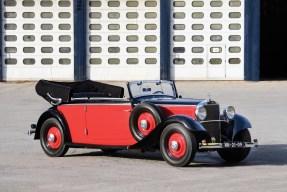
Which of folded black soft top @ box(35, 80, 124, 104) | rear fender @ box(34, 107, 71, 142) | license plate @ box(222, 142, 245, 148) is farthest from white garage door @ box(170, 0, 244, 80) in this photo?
license plate @ box(222, 142, 245, 148)

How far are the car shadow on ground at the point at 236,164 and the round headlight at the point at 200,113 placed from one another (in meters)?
0.59

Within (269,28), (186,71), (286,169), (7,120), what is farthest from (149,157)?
(269,28)

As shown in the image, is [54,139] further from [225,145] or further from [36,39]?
[36,39]

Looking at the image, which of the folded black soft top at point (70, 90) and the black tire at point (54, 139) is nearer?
the black tire at point (54, 139)

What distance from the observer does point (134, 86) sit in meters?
13.2

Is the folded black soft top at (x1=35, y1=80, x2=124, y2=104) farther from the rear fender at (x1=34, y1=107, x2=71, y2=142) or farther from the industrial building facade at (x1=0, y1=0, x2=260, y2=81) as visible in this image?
the industrial building facade at (x1=0, y1=0, x2=260, y2=81)

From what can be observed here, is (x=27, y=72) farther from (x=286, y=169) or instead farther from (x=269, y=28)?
(x=286, y=169)

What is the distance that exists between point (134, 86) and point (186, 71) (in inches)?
626

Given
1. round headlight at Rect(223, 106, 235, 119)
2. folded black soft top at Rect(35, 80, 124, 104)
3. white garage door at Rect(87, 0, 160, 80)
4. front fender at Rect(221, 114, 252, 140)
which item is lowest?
front fender at Rect(221, 114, 252, 140)

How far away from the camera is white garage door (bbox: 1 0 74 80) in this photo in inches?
1147

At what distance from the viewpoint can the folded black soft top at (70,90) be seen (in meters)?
13.4

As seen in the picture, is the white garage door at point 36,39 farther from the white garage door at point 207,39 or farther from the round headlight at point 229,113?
the round headlight at point 229,113

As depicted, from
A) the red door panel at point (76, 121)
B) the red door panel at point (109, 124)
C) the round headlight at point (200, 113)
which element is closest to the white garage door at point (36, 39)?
the red door panel at point (76, 121)

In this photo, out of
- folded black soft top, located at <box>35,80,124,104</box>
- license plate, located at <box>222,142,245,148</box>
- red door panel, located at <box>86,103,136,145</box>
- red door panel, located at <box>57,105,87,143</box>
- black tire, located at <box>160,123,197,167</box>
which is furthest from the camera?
folded black soft top, located at <box>35,80,124,104</box>
